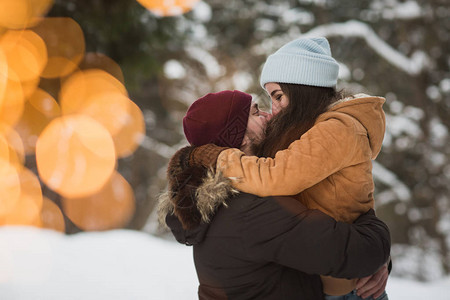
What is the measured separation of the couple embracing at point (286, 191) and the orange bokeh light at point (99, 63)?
399 cm

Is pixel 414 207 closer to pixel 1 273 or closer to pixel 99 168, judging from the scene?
pixel 1 273

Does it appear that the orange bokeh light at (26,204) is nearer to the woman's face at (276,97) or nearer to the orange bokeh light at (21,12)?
the orange bokeh light at (21,12)

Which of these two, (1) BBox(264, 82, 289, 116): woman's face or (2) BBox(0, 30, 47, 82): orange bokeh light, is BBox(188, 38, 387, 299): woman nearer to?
(1) BBox(264, 82, 289, 116): woman's face

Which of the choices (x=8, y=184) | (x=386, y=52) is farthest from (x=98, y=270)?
(x=8, y=184)

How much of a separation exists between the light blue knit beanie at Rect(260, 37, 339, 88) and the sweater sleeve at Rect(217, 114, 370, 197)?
0.29 m

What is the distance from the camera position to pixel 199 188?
155 cm

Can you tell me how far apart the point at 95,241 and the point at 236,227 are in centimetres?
463

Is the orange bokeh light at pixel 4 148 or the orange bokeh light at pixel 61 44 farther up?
the orange bokeh light at pixel 61 44

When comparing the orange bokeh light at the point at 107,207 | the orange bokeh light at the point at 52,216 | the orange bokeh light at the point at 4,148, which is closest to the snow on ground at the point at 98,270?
the orange bokeh light at the point at 4,148

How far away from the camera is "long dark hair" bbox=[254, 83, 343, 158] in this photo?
1690 mm

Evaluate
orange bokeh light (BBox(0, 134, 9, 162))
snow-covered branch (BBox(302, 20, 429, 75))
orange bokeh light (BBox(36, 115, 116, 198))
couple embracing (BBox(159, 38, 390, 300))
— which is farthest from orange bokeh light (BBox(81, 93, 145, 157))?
couple embracing (BBox(159, 38, 390, 300))

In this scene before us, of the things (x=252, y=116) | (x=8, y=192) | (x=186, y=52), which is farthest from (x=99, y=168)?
(x=252, y=116)

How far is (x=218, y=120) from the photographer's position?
170cm

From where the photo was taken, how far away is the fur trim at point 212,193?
1.49m
